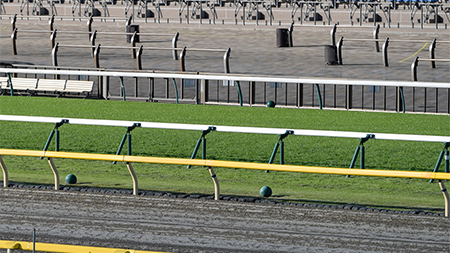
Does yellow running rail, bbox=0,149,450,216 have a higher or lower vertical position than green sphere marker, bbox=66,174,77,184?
higher

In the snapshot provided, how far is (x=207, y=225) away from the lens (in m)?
7.61

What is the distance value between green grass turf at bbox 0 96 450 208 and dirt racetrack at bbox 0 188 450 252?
811 millimetres

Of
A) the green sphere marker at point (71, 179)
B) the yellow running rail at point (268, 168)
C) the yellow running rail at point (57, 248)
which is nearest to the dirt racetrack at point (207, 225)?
the yellow running rail at point (268, 168)

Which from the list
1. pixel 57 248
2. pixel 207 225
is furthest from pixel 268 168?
pixel 57 248

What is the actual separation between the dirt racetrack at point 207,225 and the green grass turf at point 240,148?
0.81 meters

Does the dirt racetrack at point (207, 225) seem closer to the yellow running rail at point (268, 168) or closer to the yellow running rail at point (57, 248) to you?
the yellow running rail at point (268, 168)

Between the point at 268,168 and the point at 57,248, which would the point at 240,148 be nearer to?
the point at 268,168

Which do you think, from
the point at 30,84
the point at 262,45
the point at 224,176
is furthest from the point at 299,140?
the point at 262,45

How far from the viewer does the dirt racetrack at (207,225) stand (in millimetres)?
6938

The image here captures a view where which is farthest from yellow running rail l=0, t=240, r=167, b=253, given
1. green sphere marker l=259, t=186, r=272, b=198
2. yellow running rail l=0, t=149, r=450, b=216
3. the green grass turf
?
the green grass turf

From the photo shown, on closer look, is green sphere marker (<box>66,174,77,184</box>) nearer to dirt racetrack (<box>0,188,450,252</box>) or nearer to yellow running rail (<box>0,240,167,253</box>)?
dirt racetrack (<box>0,188,450,252</box>)

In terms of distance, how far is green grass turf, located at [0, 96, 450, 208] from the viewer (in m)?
9.70

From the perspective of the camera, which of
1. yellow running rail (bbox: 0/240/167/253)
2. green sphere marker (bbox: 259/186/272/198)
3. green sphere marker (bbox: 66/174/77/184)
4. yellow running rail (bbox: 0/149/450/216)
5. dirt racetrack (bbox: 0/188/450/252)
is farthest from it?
green sphere marker (bbox: 66/174/77/184)

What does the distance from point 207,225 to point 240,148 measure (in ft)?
15.6
